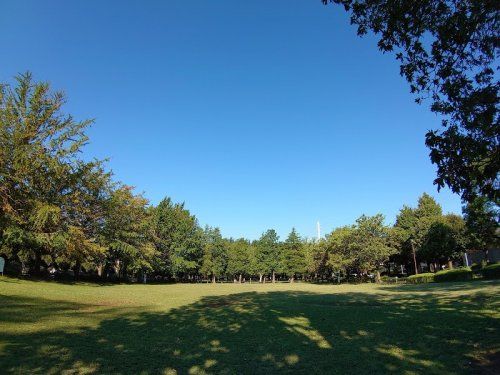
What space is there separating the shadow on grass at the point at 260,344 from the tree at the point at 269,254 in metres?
71.7

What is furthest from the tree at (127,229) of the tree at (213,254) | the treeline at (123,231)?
the tree at (213,254)

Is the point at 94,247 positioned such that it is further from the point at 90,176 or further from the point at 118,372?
the point at 118,372

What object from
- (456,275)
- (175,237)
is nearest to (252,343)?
(456,275)

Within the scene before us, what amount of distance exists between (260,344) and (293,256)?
77526 millimetres

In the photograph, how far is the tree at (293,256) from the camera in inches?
3339

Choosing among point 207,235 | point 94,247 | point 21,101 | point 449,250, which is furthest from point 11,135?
point 449,250

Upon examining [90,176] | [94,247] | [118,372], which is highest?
[90,176]

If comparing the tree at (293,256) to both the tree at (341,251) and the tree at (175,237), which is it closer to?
the tree at (341,251)

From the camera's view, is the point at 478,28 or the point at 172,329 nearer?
the point at 478,28

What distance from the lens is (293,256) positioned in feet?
280

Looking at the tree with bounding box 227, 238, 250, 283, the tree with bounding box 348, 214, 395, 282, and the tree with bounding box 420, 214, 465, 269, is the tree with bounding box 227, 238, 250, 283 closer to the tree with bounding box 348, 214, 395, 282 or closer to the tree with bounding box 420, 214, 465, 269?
the tree with bounding box 348, 214, 395, 282

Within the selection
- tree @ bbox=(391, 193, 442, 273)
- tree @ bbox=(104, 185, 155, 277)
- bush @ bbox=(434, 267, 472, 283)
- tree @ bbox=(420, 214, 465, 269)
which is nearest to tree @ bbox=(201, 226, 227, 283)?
tree @ bbox=(104, 185, 155, 277)

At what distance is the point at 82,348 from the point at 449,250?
64.0 m

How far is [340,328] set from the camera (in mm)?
11594
